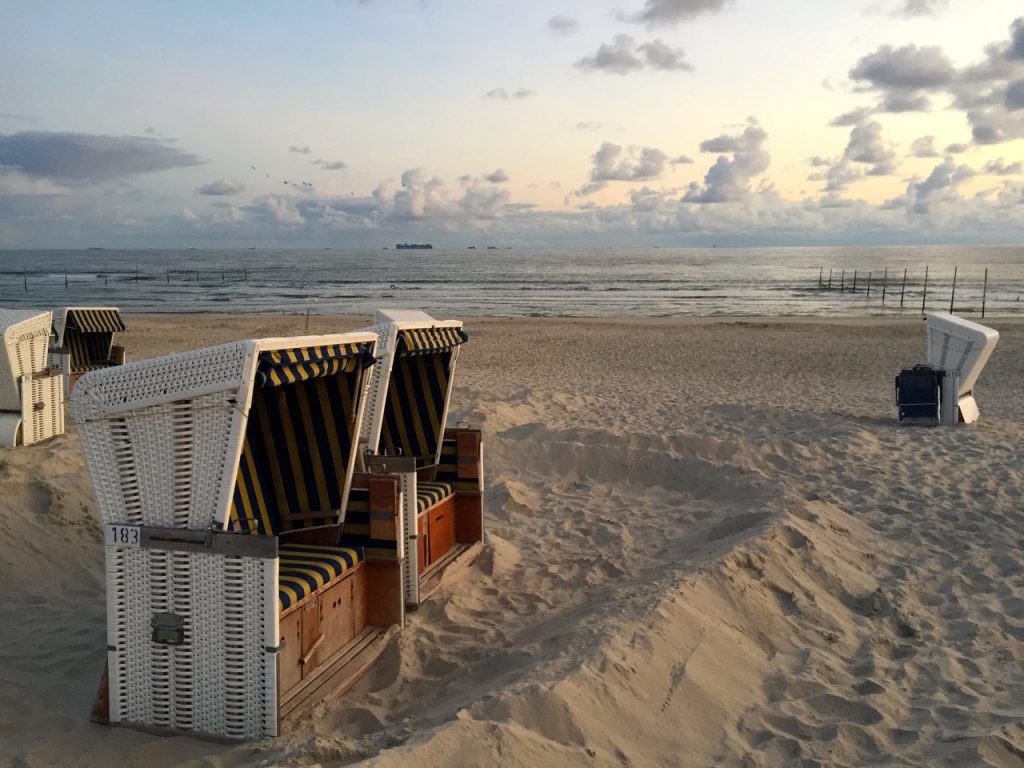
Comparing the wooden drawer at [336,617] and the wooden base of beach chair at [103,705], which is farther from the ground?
the wooden drawer at [336,617]

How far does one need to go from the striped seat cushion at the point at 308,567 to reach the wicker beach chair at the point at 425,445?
656 millimetres

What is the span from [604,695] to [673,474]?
4.99 m

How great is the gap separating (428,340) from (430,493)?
1.09 metres

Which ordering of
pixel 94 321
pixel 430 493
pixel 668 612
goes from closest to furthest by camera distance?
1. pixel 668 612
2. pixel 430 493
3. pixel 94 321

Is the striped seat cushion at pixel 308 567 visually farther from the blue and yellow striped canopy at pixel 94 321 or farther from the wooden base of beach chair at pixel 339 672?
the blue and yellow striped canopy at pixel 94 321

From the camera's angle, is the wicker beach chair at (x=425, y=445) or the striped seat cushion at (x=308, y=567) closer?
the striped seat cushion at (x=308, y=567)

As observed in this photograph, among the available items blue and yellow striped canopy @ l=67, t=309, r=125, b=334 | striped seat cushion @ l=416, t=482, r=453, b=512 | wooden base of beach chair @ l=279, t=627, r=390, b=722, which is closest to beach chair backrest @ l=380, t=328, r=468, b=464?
striped seat cushion @ l=416, t=482, r=453, b=512

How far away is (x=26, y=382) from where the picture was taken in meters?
8.95

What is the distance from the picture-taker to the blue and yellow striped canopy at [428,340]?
5.75 meters

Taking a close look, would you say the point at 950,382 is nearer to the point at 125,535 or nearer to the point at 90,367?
the point at 125,535

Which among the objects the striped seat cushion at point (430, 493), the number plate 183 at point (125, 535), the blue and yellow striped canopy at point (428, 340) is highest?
the blue and yellow striped canopy at point (428, 340)

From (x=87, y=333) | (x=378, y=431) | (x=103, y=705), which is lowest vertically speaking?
(x=103, y=705)

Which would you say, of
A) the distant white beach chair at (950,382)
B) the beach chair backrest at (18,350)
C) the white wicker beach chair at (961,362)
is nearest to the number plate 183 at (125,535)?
the beach chair backrest at (18,350)

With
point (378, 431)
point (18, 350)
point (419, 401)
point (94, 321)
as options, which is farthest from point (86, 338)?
point (378, 431)
